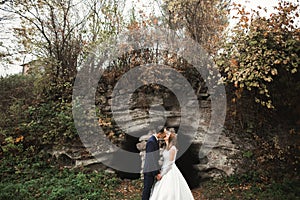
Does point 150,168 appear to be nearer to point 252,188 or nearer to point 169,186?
point 169,186

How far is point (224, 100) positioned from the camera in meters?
8.01

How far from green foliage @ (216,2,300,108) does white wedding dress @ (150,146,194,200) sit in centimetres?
256

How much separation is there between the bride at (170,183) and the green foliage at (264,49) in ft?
7.60

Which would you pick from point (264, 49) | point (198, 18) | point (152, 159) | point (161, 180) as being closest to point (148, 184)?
point (161, 180)

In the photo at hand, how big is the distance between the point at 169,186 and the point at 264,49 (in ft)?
13.3

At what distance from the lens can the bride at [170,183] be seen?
18.3 ft

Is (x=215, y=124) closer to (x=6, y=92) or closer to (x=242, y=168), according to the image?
(x=242, y=168)

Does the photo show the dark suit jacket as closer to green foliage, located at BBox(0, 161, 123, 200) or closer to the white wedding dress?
the white wedding dress

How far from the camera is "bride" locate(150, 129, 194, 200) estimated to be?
→ 18.3 feet

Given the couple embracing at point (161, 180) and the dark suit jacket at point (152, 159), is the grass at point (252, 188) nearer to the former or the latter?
the couple embracing at point (161, 180)

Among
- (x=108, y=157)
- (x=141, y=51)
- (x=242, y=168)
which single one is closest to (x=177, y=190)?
(x=242, y=168)

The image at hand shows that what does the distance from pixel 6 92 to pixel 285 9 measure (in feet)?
31.7

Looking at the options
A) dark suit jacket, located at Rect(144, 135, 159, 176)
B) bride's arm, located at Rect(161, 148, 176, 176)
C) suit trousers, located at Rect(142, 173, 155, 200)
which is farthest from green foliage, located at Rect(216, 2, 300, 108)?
suit trousers, located at Rect(142, 173, 155, 200)

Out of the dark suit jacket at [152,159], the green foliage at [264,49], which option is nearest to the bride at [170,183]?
the dark suit jacket at [152,159]
